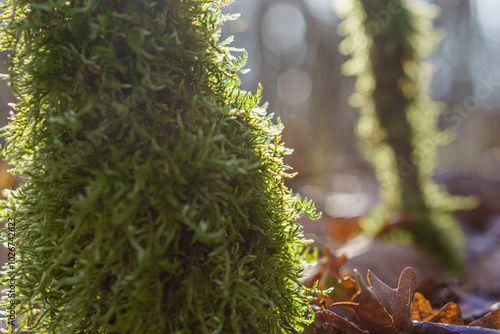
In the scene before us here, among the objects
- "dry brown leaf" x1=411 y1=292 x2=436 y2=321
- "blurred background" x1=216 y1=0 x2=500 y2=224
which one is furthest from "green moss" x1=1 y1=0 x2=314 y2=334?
"blurred background" x1=216 y1=0 x2=500 y2=224

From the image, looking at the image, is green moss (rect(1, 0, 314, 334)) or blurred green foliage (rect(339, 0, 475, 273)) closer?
green moss (rect(1, 0, 314, 334))

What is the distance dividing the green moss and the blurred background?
6.77 meters

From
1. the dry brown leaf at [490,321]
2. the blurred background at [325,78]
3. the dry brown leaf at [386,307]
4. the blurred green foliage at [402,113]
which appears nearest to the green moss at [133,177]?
the dry brown leaf at [386,307]

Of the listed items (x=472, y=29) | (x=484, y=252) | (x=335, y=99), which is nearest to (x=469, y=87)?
(x=472, y=29)

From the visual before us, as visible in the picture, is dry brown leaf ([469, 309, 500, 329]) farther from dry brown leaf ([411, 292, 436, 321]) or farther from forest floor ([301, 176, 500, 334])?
dry brown leaf ([411, 292, 436, 321])

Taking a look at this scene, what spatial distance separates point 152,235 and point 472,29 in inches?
852

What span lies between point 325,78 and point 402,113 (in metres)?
10.8

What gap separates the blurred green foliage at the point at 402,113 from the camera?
3830 millimetres

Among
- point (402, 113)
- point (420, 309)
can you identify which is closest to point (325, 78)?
point (402, 113)

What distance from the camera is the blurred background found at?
11.4 m

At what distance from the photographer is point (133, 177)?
3.72 feet

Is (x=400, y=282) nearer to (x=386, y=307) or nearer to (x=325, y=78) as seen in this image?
(x=386, y=307)

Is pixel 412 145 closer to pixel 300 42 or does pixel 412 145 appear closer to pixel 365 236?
pixel 365 236

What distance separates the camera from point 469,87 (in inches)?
874
